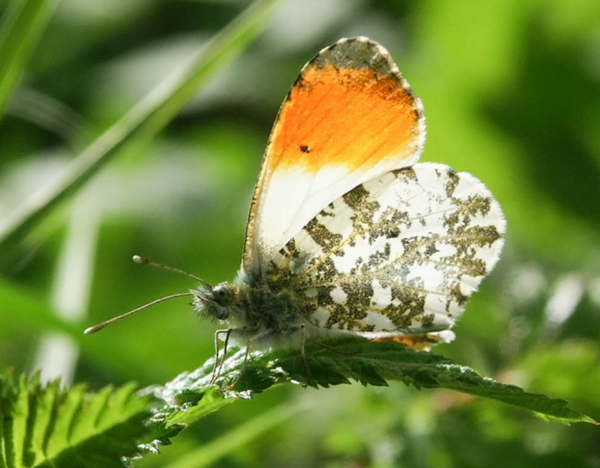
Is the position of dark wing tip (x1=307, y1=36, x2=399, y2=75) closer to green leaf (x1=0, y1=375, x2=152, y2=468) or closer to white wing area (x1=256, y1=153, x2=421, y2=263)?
white wing area (x1=256, y1=153, x2=421, y2=263)

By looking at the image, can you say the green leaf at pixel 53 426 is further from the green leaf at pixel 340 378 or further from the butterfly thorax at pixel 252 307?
the butterfly thorax at pixel 252 307

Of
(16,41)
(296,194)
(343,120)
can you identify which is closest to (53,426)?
(296,194)

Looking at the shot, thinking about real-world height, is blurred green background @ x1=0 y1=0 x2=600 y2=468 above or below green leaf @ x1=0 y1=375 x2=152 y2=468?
above

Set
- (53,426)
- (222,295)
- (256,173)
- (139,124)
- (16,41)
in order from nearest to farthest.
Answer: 1. (53,426)
2. (222,295)
3. (16,41)
4. (139,124)
5. (256,173)

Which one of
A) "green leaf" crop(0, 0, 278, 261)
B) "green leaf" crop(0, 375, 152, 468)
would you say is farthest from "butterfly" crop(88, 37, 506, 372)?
"green leaf" crop(0, 375, 152, 468)

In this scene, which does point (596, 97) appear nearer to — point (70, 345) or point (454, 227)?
point (454, 227)

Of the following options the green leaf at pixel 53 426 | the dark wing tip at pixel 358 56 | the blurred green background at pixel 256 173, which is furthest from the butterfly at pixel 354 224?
the green leaf at pixel 53 426

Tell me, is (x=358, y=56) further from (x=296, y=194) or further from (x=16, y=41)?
(x=16, y=41)
